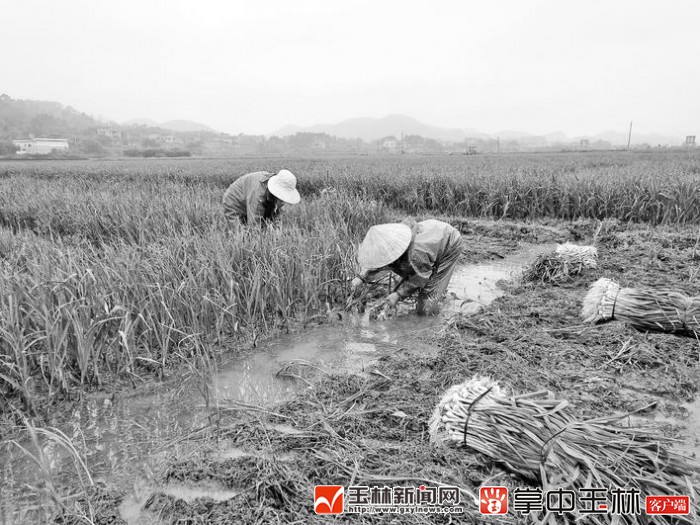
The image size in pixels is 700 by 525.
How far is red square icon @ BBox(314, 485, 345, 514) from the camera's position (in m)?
1.57

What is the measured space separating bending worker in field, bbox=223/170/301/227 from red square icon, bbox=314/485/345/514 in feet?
10.8

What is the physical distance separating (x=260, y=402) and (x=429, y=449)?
3.45 ft

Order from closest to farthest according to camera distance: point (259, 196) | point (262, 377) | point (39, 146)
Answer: point (262, 377), point (259, 196), point (39, 146)

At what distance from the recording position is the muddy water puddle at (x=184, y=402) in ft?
6.24

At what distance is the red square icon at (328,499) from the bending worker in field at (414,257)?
150 cm

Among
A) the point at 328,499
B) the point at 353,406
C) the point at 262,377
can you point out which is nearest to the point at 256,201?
the point at 262,377

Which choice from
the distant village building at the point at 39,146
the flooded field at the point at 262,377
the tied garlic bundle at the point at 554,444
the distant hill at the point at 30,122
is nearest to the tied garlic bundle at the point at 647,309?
the flooded field at the point at 262,377

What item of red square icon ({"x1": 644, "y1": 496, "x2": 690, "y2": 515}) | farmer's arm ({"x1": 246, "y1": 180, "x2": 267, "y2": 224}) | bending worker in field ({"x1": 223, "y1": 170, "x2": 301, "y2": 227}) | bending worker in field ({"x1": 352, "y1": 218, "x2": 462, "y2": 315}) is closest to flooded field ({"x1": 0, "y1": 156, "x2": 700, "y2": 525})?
red square icon ({"x1": 644, "y1": 496, "x2": 690, "y2": 515})

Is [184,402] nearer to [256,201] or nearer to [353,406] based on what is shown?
[353,406]

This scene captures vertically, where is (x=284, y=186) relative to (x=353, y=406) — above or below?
above

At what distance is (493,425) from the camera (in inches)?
70.5

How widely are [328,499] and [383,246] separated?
163 centimetres

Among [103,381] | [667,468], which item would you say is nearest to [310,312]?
[103,381]

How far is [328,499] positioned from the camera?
5.24 ft
